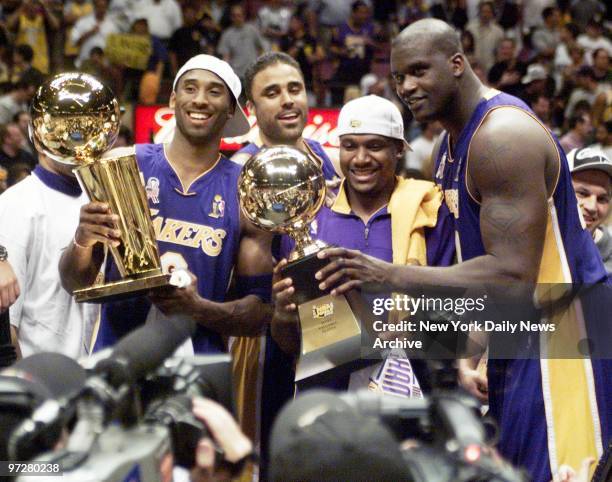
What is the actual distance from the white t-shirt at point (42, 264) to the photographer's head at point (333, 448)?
8.05 ft

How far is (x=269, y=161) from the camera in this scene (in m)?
3.23

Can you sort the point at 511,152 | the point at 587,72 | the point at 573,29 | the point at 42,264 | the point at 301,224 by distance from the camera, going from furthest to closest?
the point at 573,29 < the point at 587,72 < the point at 42,264 < the point at 301,224 < the point at 511,152

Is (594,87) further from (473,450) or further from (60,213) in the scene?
(473,450)

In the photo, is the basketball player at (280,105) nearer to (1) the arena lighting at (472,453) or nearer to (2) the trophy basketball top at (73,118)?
(2) the trophy basketball top at (73,118)

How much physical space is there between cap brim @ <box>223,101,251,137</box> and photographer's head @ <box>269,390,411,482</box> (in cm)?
246

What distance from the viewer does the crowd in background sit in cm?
1084

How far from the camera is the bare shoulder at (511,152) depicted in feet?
9.98

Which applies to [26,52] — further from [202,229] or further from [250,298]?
[250,298]

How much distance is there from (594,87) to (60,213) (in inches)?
361

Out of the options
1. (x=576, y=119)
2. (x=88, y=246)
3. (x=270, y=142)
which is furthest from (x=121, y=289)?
(x=576, y=119)

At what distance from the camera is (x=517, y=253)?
3.09 meters

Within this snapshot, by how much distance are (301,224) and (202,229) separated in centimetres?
50

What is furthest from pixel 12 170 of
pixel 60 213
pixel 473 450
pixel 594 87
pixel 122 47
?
pixel 594 87

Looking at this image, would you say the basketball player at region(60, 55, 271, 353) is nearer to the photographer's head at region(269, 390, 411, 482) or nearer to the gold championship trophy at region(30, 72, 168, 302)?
the gold championship trophy at region(30, 72, 168, 302)
